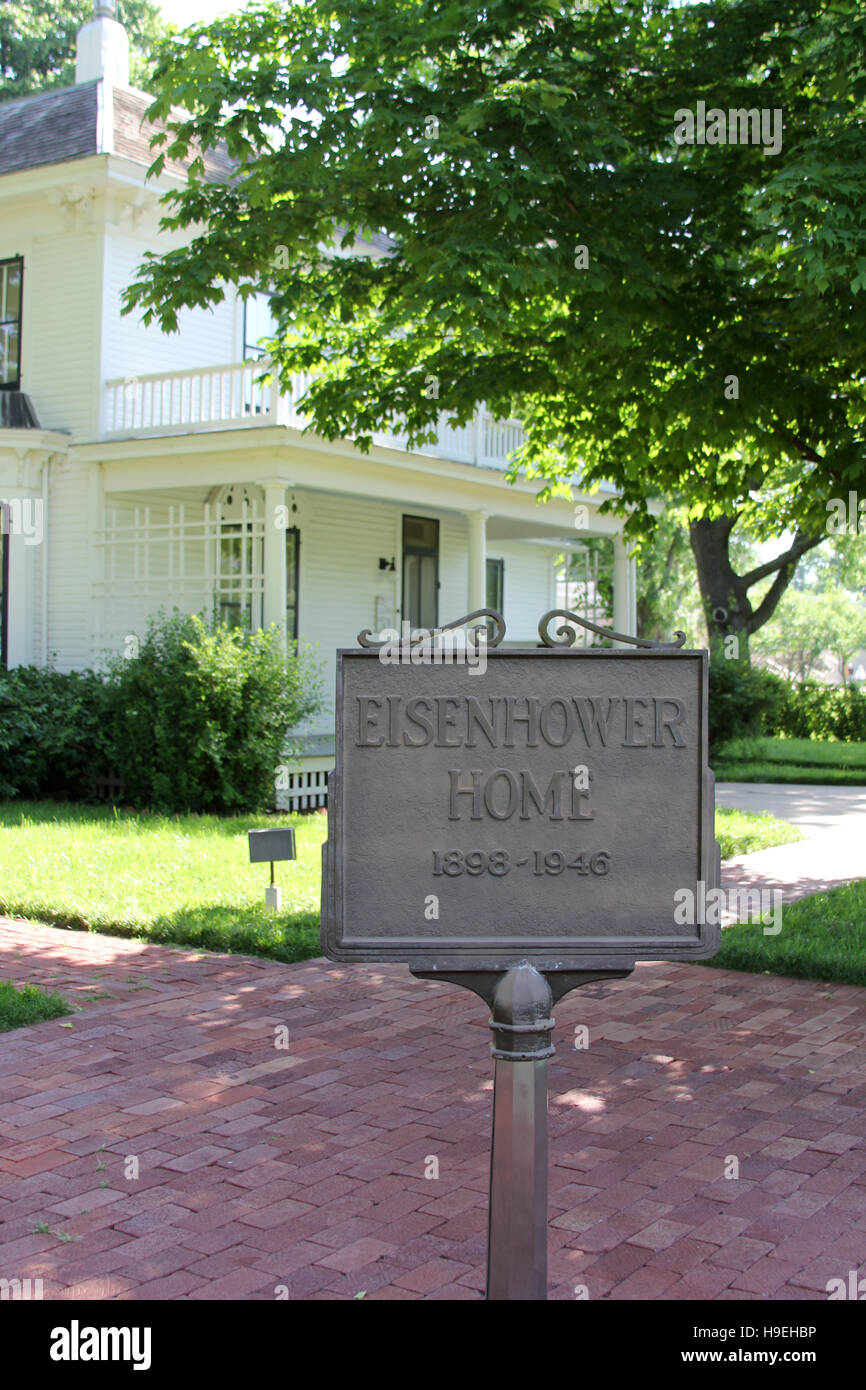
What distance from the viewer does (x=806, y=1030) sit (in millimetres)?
6148

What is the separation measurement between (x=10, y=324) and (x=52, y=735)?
6.21 meters

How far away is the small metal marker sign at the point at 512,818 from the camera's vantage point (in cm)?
319

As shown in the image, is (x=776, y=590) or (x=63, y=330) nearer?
(x=63, y=330)

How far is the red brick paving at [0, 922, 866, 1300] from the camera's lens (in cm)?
368

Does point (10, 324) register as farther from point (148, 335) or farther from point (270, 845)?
point (270, 845)

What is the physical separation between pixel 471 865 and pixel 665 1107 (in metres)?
2.34

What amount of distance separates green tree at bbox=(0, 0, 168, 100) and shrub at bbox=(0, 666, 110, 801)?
2174 cm

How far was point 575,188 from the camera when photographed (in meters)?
7.11

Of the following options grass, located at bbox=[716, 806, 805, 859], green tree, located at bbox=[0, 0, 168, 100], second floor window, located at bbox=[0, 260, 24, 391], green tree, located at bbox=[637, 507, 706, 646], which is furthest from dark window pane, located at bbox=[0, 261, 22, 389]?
green tree, located at bbox=[637, 507, 706, 646]

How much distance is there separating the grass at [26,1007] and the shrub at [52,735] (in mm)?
7757

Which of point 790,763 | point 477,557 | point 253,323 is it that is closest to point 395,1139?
point 477,557

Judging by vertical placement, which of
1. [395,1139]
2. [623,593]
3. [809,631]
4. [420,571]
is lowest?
[395,1139]
